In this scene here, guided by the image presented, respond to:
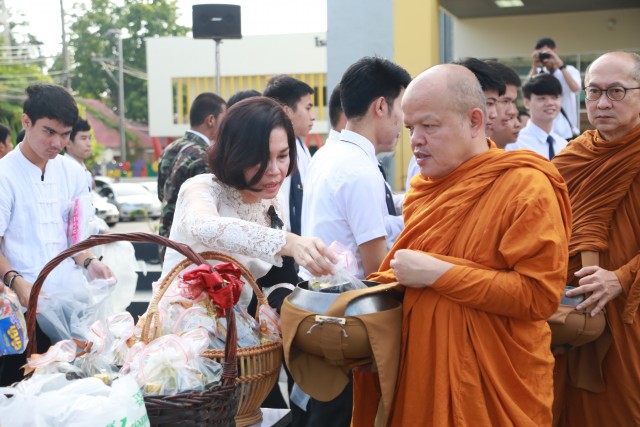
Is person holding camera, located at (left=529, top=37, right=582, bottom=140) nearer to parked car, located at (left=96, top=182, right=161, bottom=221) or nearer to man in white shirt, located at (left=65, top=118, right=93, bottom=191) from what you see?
man in white shirt, located at (left=65, top=118, right=93, bottom=191)

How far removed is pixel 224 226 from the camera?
2639 mm

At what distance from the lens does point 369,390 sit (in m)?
2.78

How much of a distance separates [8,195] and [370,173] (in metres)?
1.87

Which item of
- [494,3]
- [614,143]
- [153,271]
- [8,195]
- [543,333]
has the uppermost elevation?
[494,3]

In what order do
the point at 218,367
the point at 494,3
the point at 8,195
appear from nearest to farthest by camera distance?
the point at 218,367 → the point at 8,195 → the point at 494,3

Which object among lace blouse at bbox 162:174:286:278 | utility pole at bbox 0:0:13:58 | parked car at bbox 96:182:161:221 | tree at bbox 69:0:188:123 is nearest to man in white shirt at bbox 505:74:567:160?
lace blouse at bbox 162:174:286:278

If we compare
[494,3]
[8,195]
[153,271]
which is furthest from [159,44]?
Answer: [8,195]

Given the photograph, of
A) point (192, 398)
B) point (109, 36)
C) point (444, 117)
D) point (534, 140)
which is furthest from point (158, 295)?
point (109, 36)

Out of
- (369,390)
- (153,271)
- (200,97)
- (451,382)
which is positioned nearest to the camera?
(451,382)

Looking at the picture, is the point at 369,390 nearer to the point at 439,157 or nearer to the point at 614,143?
the point at 439,157

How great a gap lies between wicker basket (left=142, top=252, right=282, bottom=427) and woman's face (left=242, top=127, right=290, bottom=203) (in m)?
0.49

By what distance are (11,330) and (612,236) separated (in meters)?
2.33

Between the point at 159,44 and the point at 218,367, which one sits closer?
the point at 218,367

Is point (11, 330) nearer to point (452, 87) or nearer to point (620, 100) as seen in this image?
point (452, 87)
